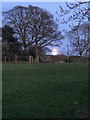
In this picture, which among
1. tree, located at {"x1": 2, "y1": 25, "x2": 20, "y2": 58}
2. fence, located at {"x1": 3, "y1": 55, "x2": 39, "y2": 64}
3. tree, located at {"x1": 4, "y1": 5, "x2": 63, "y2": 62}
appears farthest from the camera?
tree, located at {"x1": 4, "y1": 5, "x2": 63, "y2": 62}

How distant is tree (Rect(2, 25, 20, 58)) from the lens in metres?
78.8

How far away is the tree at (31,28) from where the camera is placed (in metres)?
80.3

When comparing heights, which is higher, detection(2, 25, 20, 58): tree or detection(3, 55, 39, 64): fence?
detection(2, 25, 20, 58): tree

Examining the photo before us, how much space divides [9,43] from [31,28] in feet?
22.3

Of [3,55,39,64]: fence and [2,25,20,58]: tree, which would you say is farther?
[2,25,20,58]: tree

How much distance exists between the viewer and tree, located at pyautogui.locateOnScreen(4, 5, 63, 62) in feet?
263

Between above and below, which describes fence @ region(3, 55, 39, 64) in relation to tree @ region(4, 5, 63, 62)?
below

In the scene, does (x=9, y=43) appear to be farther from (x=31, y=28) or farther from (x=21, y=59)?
(x=31, y=28)

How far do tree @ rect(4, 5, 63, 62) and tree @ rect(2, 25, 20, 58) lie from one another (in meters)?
1.63

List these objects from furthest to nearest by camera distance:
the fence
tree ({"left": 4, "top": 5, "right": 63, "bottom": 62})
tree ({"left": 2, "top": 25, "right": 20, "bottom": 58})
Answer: tree ({"left": 4, "top": 5, "right": 63, "bottom": 62}), tree ({"left": 2, "top": 25, "right": 20, "bottom": 58}), the fence

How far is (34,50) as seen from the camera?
83.1 m

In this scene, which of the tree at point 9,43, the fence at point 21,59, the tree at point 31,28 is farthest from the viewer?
the tree at point 31,28

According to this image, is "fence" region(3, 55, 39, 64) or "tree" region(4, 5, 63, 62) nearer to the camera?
"fence" region(3, 55, 39, 64)

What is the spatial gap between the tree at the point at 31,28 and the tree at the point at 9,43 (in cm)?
163
